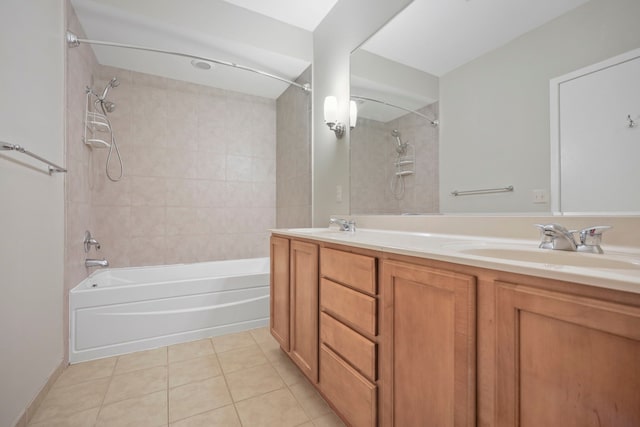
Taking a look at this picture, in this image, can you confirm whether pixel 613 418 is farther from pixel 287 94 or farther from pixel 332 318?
pixel 287 94

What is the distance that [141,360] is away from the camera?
5.88 ft

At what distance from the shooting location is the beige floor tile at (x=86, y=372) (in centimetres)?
157

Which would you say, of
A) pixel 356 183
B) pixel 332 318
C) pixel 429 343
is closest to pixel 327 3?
pixel 356 183

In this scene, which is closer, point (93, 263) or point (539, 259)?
point (539, 259)

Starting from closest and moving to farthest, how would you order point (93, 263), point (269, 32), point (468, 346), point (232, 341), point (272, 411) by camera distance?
point (468, 346)
point (272, 411)
point (232, 341)
point (93, 263)
point (269, 32)

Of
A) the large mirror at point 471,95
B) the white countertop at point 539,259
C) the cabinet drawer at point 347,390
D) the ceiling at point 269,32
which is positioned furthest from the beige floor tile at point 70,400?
the ceiling at point 269,32

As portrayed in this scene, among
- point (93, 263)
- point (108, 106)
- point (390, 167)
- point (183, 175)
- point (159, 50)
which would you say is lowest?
point (93, 263)

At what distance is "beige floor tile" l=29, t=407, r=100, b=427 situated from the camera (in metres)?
1.24

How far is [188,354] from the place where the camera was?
187cm

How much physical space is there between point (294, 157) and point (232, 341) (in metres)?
1.75

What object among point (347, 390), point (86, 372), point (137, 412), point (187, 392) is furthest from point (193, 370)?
point (347, 390)

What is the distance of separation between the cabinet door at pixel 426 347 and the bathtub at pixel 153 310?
1.58 m

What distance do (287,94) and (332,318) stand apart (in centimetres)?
258

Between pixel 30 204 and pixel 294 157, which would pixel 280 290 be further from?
pixel 294 157
